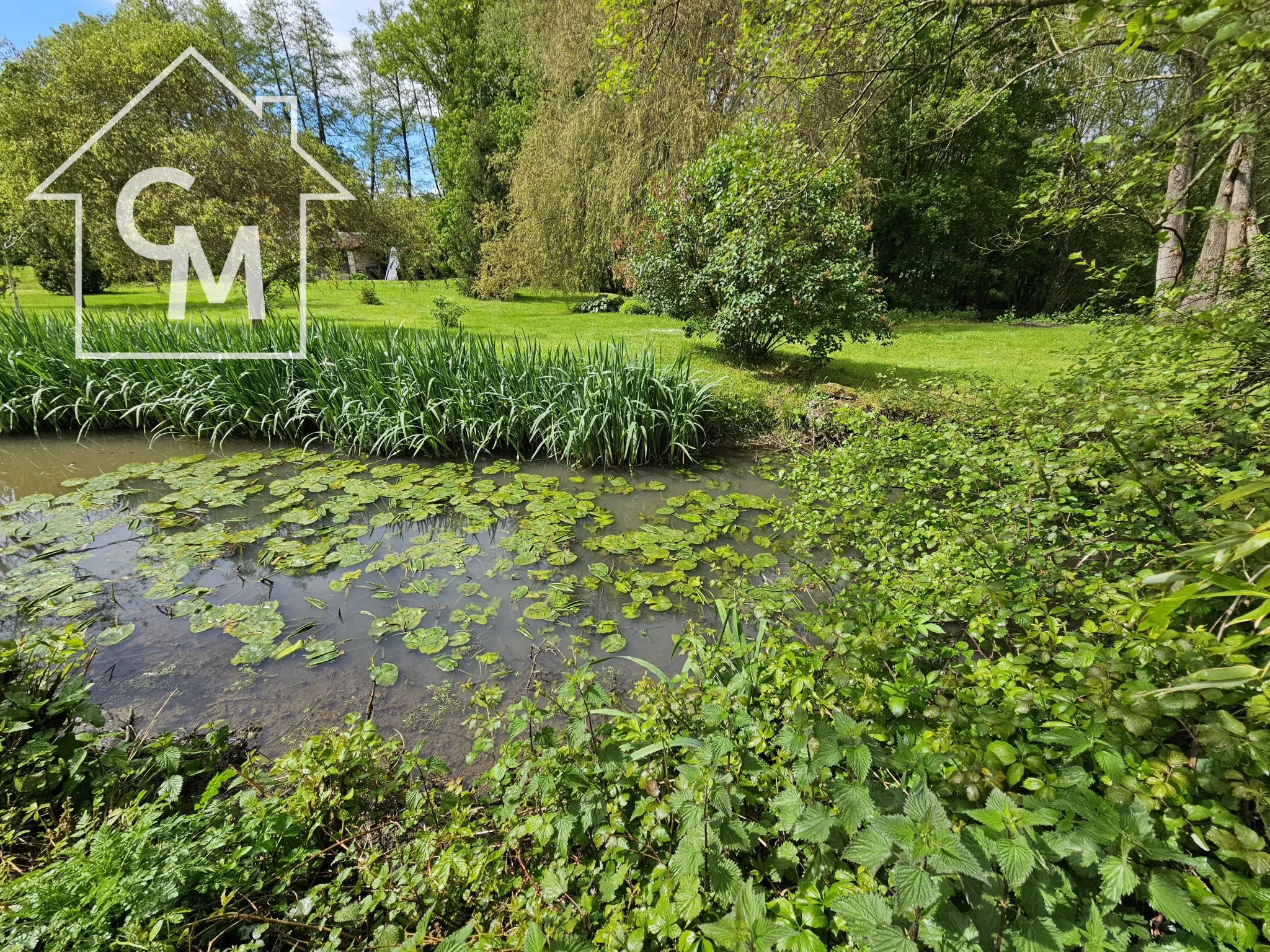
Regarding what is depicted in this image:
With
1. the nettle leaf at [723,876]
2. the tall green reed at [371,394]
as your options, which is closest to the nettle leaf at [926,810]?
the nettle leaf at [723,876]

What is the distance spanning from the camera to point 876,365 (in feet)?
25.6

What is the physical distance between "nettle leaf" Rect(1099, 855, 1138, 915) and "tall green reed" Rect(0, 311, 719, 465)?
4.18 meters

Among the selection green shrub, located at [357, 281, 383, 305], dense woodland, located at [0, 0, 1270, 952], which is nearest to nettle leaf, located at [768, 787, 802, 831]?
dense woodland, located at [0, 0, 1270, 952]

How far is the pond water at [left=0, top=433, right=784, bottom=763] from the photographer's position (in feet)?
8.16

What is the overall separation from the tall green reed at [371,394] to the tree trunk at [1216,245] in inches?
143

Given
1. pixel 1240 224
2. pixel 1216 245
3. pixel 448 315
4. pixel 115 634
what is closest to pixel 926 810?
pixel 115 634

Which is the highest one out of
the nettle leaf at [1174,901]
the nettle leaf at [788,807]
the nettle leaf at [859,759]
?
the nettle leaf at [1174,901]

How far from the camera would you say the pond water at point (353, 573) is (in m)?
2.49

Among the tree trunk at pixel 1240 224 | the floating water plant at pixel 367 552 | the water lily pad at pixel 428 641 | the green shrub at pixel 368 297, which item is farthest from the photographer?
the green shrub at pixel 368 297

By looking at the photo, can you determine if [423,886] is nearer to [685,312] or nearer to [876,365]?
[685,312]

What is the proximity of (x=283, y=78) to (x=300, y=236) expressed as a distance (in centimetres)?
2841

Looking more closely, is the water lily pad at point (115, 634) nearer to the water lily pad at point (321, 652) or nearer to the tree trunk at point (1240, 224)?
the water lily pad at point (321, 652)

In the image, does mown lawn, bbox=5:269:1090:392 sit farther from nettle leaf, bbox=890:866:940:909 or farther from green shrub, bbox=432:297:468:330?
nettle leaf, bbox=890:866:940:909

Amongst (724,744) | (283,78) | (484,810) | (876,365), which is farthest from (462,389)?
(283,78)
